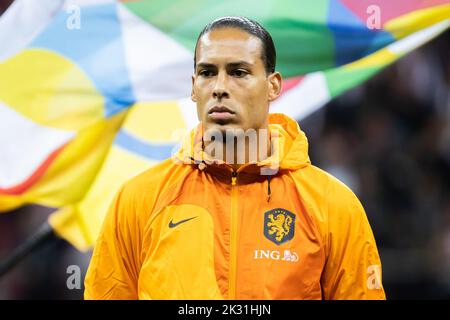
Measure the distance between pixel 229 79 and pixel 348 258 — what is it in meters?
0.62

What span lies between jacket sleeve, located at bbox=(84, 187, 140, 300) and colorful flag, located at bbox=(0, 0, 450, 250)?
35.6 inches

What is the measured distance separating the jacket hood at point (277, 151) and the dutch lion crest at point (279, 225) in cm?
14

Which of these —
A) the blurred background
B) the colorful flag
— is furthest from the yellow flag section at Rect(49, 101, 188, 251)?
the blurred background

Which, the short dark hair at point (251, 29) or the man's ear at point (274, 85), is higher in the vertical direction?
the short dark hair at point (251, 29)

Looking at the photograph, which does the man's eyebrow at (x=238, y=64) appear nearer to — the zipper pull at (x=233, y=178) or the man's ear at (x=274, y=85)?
the man's ear at (x=274, y=85)

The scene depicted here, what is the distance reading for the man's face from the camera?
255cm

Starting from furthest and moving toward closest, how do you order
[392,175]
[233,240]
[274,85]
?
[392,175] → [274,85] → [233,240]

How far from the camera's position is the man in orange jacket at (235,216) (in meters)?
2.43

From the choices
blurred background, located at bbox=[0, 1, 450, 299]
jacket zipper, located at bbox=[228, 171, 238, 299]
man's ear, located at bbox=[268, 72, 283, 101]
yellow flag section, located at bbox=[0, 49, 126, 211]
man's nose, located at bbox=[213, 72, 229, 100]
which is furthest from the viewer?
blurred background, located at bbox=[0, 1, 450, 299]

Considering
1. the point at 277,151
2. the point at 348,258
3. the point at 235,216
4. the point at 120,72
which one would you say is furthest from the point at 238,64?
the point at 120,72

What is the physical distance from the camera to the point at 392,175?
4941 mm

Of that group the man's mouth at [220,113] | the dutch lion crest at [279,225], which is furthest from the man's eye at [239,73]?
the dutch lion crest at [279,225]

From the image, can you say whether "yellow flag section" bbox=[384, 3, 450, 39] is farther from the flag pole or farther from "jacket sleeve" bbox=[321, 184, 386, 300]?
the flag pole

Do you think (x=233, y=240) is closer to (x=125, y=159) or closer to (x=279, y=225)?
(x=279, y=225)
